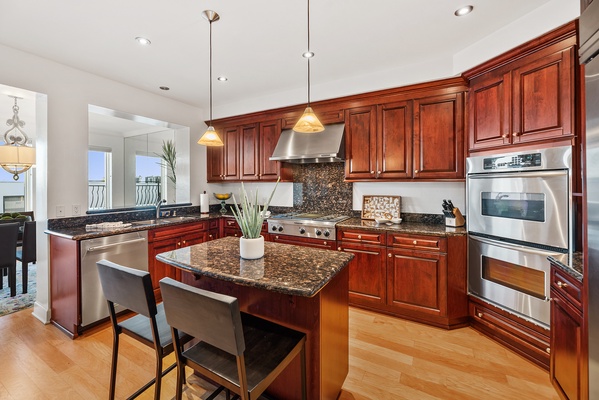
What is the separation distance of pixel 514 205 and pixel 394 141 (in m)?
1.30

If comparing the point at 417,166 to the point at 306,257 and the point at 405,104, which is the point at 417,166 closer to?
the point at 405,104

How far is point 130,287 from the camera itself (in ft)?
4.41

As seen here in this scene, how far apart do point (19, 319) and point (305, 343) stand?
3255mm

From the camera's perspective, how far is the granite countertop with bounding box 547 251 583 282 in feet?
4.78

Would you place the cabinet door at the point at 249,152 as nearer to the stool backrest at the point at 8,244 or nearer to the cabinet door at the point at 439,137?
the cabinet door at the point at 439,137

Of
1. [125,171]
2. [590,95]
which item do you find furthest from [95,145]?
[590,95]

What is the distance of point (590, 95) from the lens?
112cm

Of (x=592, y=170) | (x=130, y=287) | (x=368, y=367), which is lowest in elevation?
(x=368, y=367)

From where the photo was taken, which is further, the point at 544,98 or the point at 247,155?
the point at 247,155

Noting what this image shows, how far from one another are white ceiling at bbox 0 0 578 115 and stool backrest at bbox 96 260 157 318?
1890 millimetres

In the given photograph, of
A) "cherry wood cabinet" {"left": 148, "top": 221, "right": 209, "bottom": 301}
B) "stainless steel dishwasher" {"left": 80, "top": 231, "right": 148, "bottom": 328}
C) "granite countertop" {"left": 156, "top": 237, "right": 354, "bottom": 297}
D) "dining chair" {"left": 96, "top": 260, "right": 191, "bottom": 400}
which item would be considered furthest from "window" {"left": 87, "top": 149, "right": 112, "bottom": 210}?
"dining chair" {"left": 96, "top": 260, "right": 191, "bottom": 400}

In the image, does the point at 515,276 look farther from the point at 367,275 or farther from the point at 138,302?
the point at 138,302

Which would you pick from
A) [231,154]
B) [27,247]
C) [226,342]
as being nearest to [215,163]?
[231,154]

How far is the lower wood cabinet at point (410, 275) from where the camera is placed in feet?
8.46
